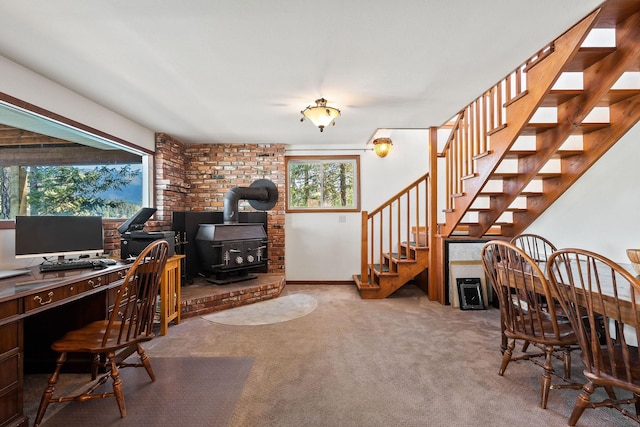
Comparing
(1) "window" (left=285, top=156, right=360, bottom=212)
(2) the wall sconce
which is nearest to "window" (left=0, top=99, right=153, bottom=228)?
(1) "window" (left=285, top=156, right=360, bottom=212)

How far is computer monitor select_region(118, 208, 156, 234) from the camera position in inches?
119

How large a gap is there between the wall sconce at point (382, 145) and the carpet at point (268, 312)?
2.51 m

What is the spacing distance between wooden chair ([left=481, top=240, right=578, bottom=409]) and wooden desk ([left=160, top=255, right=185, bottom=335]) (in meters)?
2.85

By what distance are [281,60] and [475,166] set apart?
7.42 feet

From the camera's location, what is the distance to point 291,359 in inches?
93.8

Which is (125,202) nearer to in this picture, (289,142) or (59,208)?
(59,208)

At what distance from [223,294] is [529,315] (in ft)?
10.0

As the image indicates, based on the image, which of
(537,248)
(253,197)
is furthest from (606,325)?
(253,197)

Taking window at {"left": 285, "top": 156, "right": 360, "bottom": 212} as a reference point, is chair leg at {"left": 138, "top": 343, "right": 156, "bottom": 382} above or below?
below

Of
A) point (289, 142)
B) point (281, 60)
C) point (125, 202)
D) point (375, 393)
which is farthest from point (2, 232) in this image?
point (289, 142)

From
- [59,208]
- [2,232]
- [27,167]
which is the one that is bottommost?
[2,232]

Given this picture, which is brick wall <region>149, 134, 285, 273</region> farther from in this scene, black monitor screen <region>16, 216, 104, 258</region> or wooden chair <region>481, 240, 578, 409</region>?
wooden chair <region>481, 240, 578, 409</region>

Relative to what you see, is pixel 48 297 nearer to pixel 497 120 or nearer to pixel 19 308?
pixel 19 308

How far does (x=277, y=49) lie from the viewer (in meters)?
2.14
